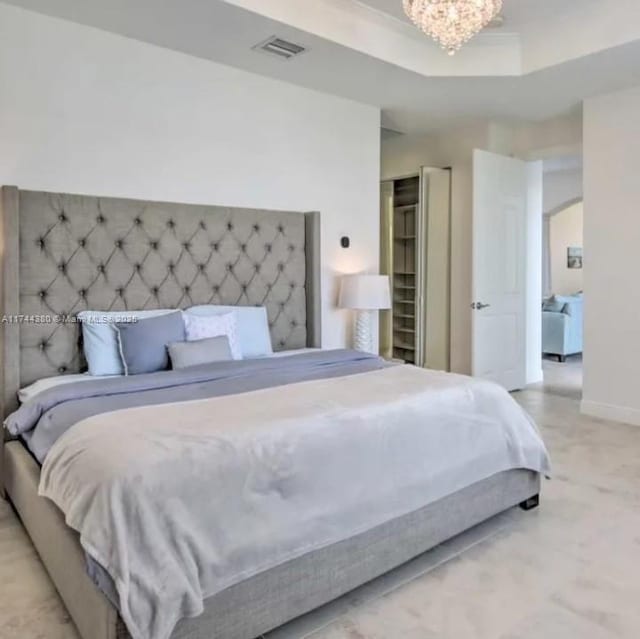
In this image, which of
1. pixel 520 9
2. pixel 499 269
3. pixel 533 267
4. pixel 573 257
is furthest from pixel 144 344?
pixel 573 257

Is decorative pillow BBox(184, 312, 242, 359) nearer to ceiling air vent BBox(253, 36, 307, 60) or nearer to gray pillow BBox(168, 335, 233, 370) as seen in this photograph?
gray pillow BBox(168, 335, 233, 370)

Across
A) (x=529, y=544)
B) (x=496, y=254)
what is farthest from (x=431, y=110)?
(x=529, y=544)

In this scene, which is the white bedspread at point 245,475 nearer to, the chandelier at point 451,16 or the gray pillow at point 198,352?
the gray pillow at point 198,352

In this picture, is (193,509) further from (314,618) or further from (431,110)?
(431,110)

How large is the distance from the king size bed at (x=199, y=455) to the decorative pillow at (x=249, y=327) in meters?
0.13

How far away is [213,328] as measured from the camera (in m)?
3.31

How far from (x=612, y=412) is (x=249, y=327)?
117 inches

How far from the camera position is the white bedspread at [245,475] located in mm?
1527

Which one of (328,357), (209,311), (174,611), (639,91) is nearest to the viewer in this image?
(174,611)

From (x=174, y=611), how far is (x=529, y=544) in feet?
5.29

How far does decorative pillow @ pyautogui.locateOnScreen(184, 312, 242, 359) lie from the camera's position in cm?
A: 323

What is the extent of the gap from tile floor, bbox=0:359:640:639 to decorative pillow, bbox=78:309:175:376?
2.69ft

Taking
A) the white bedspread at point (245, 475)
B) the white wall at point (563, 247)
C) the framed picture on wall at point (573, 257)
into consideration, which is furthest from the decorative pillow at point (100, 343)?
the framed picture on wall at point (573, 257)

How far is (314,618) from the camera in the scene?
76.6 inches
